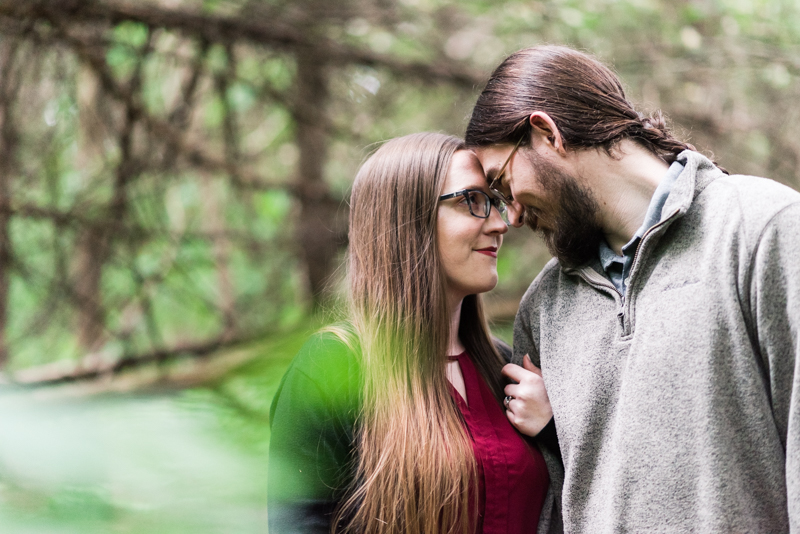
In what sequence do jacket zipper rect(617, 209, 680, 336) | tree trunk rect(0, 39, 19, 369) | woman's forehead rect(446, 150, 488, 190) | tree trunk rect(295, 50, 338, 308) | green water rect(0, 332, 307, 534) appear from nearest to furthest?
green water rect(0, 332, 307, 534) → jacket zipper rect(617, 209, 680, 336) → woman's forehead rect(446, 150, 488, 190) → tree trunk rect(0, 39, 19, 369) → tree trunk rect(295, 50, 338, 308)

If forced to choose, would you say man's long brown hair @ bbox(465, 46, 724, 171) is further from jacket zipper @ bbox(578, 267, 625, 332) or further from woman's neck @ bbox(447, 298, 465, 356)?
woman's neck @ bbox(447, 298, 465, 356)

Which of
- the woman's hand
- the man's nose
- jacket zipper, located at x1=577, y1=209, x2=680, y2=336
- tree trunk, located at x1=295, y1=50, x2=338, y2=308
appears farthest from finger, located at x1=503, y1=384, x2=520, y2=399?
tree trunk, located at x1=295, y1=50, x2=338, y2=308

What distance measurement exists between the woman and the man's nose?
0.11 ft

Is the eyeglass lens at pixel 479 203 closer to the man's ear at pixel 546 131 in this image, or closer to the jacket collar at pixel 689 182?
the man's ear at pixel 546 131

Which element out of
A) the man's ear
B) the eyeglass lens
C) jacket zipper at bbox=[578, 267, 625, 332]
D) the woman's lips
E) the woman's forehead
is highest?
the man's ear

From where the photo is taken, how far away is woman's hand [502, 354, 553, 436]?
5.35 ft

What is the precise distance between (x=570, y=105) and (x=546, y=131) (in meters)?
0.08

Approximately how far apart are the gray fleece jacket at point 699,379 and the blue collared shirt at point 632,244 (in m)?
0.04

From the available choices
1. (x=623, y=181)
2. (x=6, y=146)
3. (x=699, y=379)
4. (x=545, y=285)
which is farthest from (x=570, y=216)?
(x=6, y=146)

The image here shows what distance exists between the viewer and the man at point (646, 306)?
123 centimetres

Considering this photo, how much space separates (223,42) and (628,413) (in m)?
2.95

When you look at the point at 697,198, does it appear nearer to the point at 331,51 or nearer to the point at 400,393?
the point at 400,393

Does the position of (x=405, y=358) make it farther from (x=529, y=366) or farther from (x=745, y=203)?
(x=745, y=203)

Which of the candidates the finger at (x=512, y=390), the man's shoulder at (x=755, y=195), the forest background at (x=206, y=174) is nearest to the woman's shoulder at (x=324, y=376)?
the forest background at (x=206, y=174)
